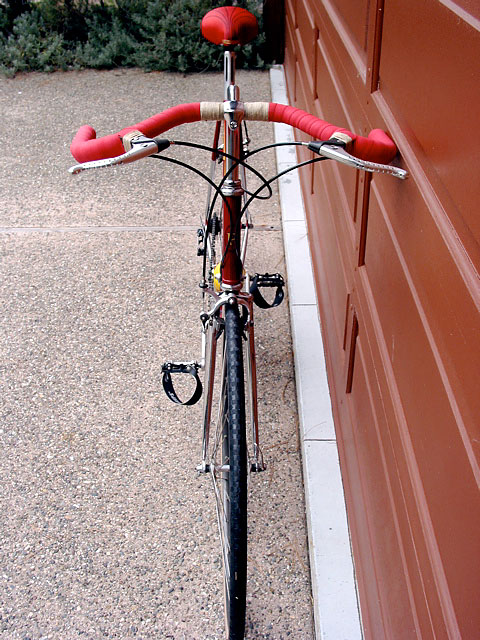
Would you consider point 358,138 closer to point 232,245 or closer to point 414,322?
point 414,322

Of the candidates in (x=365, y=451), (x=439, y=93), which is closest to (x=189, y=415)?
(x=365, y=451)

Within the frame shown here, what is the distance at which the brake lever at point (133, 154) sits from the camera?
144 centimetres

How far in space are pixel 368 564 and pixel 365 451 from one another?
1.13 ft

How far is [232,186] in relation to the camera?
1.95 m

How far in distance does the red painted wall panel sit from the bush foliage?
193 inches

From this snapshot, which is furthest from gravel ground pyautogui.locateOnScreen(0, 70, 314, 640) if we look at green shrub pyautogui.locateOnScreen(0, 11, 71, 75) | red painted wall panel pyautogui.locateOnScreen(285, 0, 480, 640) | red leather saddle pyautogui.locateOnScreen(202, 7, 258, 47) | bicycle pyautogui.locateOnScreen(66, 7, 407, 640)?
green shrub pyautogui.locateOnScreen(0, 11, 71, 75)

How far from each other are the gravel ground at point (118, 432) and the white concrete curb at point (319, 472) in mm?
74

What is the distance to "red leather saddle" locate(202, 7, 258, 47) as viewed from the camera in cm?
201

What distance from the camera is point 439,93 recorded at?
4.20 ft

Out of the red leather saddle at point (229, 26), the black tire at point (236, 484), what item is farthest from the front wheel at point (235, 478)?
the red leather saddle at point (229, 26)

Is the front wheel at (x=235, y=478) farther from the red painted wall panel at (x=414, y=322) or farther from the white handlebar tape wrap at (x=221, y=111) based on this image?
the white handlebar tape wrap at (x=221, y=111)

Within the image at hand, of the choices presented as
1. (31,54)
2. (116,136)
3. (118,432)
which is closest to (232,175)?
(116,136)

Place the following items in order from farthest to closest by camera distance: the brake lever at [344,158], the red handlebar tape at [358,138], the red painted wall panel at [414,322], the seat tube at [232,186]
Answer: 1. the seat tube at [232,186]
2. the red handlebar tape at [358,138]
3. the brake lever at [344,158]
4. the red painted wall panel at [414,322]

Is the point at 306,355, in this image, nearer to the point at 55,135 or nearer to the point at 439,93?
the point at 439,93
